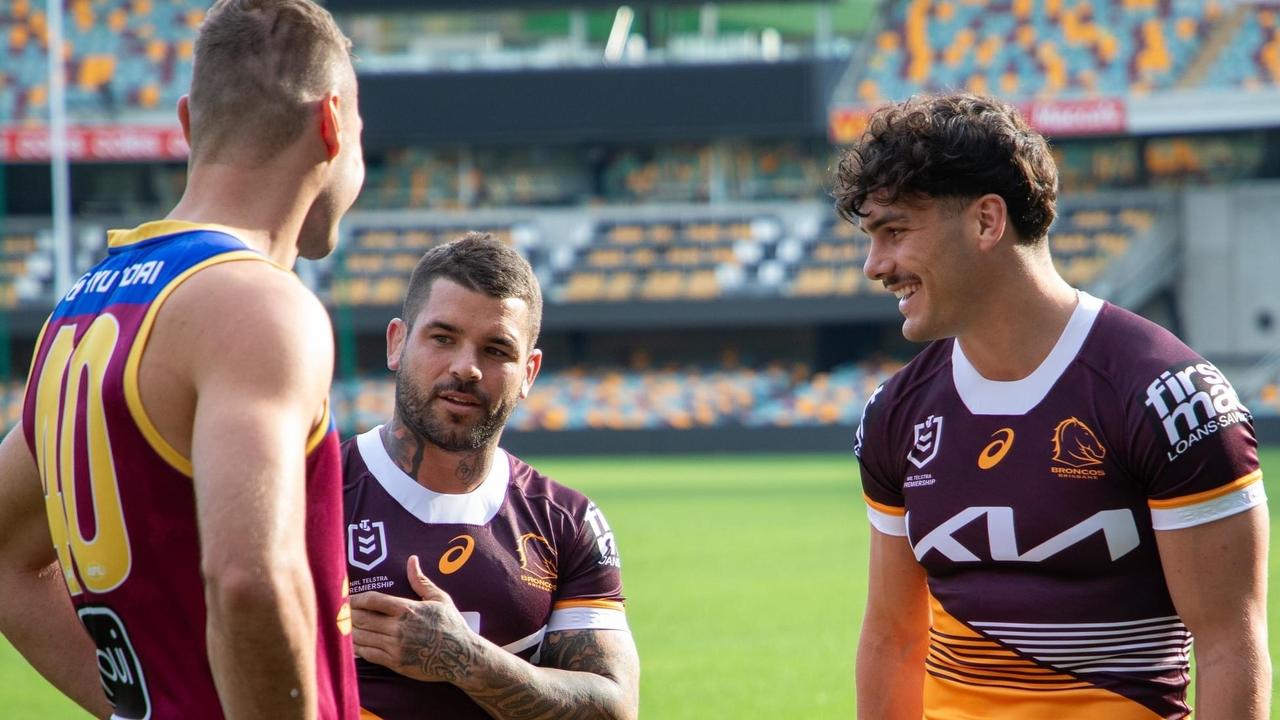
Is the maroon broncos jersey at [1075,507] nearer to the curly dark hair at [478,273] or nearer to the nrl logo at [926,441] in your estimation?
the nrl logo at [926,441]

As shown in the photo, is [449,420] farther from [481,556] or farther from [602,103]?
[602,103]

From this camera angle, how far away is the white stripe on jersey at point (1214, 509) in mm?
2686

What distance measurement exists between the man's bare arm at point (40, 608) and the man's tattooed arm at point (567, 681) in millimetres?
701

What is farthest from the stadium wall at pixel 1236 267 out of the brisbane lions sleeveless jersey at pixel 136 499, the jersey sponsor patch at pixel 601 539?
the brisbane lions sleeveless jersey at pixel 136 499

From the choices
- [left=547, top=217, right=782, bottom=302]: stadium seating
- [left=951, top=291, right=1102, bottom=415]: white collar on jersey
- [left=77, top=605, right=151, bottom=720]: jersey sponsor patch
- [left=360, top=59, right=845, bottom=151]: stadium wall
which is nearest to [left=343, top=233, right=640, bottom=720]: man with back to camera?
[left=77, top=605, right=151, bottom=720]: jersey sponsor patch

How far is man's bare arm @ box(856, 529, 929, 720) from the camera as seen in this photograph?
128 inches

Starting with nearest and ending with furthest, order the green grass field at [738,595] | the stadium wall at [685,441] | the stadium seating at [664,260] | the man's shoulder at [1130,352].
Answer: the man's shoulder at [1130,352], the green grass field at [738,595], the stadium wall at [685,441], the stadium seating at [664,260]

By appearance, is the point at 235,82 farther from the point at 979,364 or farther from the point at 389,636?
the point at 979,364

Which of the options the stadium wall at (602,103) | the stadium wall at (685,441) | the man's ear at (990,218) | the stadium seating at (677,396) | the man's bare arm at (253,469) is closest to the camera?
the man's bare arm at (253,469)

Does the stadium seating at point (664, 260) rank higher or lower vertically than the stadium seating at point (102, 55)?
lower

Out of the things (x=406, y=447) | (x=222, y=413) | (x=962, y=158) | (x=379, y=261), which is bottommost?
(x=379, y=261)

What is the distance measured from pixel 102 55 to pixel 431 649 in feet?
118

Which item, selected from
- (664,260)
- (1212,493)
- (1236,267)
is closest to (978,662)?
(1212,493)

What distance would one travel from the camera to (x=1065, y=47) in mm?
34594
